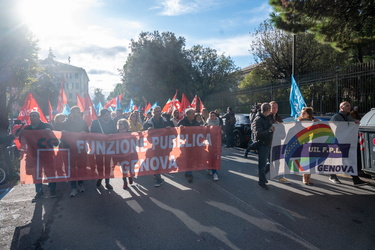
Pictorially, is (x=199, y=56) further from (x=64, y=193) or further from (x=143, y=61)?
(x=64, y=193)

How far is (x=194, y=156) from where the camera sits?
6336 millimetres

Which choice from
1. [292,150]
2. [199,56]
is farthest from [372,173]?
[199,56]

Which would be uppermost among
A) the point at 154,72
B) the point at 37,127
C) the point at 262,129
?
the point at 154,72

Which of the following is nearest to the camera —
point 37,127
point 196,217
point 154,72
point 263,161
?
point 196,217

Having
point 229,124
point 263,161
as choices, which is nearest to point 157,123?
point 263,161

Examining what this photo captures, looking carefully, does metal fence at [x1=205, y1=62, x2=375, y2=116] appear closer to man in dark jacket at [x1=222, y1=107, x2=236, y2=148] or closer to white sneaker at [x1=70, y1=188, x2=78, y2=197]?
man in dark jacket at [x1=222, y1=107, x2=236, y2=148]

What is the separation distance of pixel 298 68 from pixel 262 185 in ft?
69.3

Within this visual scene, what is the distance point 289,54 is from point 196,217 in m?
22.9

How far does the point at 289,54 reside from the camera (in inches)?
945

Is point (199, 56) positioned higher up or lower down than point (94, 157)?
higher up

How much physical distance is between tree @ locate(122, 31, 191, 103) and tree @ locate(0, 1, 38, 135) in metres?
24.4

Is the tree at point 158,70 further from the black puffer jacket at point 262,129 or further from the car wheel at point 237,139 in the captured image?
the black puffer jacket at point 262,129

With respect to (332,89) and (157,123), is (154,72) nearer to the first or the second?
(332,89)

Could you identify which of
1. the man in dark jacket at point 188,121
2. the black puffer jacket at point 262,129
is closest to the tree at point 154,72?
the man in dark jacket at point 188,121
